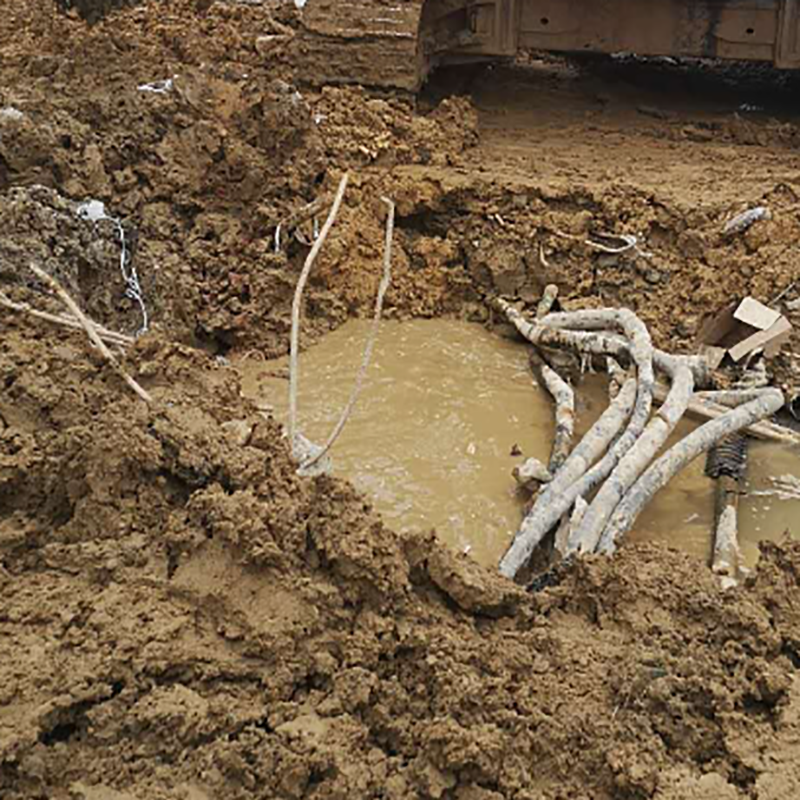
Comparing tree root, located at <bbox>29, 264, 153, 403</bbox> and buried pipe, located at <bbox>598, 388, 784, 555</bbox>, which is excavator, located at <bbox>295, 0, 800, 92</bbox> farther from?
tree root, located at <bbox>29, 264, 153, 403</bbox>

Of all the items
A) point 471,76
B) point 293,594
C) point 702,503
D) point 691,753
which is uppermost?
point 471,76

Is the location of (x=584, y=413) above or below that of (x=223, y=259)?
below

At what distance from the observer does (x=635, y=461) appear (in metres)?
5.17

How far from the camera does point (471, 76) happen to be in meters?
9.77

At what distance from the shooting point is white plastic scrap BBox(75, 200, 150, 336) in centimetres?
640

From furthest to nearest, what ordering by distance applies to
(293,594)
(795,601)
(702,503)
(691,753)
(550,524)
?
(702,503)
(550,524)
(795,601)
(293,594)
(691,753)

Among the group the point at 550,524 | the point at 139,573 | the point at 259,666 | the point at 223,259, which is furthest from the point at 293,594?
the point at 223,259

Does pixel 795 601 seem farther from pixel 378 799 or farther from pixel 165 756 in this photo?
pixel 165 756

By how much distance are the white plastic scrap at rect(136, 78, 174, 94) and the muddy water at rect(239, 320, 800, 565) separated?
6.40 feet

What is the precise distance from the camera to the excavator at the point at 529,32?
8.05m

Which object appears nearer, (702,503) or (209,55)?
(702,503)

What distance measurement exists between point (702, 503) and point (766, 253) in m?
1.98

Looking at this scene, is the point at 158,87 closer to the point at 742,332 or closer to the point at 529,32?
the point at 529,32

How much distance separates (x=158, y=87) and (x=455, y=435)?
10.5ft
